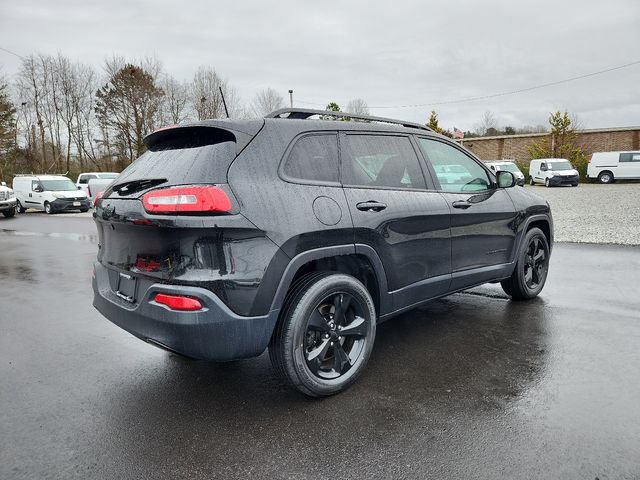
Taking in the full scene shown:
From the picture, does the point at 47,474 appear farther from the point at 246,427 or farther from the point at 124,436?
the point at 246,427

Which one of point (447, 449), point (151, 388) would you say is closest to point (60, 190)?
point (151, 388)

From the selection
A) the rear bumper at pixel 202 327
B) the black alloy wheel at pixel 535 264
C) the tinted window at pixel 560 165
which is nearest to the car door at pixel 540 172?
the tinted window at pixel 560 165

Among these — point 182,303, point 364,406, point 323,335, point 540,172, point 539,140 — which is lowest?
point 364,406

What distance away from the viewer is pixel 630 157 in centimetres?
3012

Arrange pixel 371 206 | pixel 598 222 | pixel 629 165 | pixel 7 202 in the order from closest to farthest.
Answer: pixel 371 206 < pixel 598 222 < pixel 7 202 < pixel 629 165

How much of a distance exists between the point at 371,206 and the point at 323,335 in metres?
0.91

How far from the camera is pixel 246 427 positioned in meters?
2.69

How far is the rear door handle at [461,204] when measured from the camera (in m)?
3.95

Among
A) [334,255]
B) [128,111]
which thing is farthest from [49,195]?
[128,111]

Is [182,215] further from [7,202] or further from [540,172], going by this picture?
[540,172]

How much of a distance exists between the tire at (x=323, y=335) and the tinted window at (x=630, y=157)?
110 feet

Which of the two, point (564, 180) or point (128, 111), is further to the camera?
point (128, 111)

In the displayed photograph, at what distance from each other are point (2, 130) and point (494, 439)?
44.3 m

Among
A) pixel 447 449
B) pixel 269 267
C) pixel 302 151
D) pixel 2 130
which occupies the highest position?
pixel 2 130
